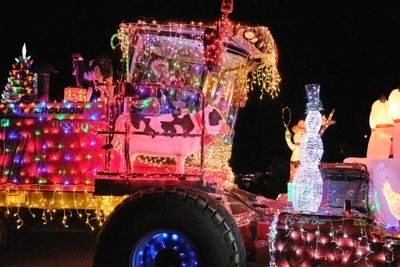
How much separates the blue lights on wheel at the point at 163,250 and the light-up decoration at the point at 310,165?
5.31 feet

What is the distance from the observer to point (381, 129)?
8.98 metres

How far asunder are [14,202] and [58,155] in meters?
0.79

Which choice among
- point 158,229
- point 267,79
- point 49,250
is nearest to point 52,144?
point 158,229

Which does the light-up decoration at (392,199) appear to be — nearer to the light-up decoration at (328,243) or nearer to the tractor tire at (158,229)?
the light-up decoration at (328,243)

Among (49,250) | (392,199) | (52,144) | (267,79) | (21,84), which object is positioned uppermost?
(267,79)

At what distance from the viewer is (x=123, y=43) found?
7578 millimetres

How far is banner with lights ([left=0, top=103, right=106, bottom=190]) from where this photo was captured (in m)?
7.53

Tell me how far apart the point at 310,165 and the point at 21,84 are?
410 centimetres

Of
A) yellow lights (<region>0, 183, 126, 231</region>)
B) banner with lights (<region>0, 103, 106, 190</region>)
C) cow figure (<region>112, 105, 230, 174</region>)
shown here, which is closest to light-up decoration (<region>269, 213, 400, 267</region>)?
cow figure (<region>112, 105, 230, 174</region>)

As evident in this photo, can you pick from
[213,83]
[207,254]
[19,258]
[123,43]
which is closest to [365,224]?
[207,254]

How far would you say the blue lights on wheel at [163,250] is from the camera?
5746mm

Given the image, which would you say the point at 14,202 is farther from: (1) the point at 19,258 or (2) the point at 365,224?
(2) the point at 365,224

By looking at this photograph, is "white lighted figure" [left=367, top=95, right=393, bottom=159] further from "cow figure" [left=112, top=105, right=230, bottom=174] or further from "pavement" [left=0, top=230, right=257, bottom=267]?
"cow figure" [left=112, top=105, right=230, bottom=174]

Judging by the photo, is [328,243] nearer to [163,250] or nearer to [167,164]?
[163,250]
